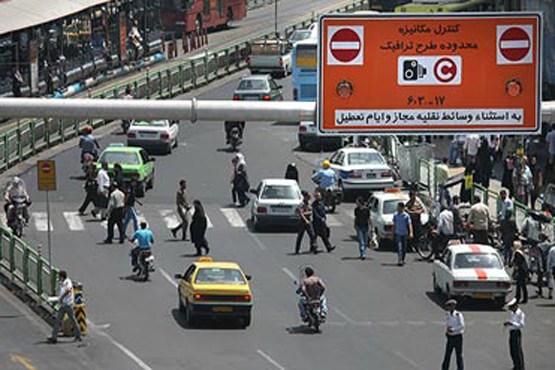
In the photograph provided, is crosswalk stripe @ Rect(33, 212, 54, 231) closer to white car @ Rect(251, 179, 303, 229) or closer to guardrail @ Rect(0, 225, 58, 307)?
white car @ Rect(251, 179, 303, 229)

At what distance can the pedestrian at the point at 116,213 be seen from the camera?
44.0m

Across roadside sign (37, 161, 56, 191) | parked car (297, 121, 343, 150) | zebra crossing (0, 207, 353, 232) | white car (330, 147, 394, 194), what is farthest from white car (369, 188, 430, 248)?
parked car (297, 121, 343, 150)

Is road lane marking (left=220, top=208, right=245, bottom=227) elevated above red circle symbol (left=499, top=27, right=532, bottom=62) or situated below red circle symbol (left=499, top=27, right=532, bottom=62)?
below

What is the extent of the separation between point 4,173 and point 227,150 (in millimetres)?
8620

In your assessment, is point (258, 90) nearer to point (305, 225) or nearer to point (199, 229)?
point (305, 225)

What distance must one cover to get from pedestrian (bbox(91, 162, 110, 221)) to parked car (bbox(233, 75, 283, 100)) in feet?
50.0

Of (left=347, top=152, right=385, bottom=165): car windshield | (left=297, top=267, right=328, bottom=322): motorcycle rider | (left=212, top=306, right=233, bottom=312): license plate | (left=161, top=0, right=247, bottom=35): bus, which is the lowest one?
(left=212, top=306, right=233, bottom=312): license plate

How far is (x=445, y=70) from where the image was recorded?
603 inches

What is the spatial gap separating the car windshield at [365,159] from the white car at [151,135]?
331 inches

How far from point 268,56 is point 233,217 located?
91.9 feet

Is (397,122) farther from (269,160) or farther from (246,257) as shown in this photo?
(269,160)

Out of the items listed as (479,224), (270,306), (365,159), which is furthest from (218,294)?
(365,159)

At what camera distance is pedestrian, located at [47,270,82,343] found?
3450 centimetres

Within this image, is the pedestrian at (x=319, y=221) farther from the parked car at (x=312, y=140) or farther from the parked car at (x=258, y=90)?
the parked car at (x=258, y=90)
